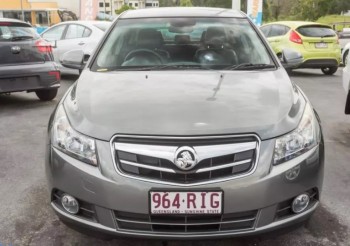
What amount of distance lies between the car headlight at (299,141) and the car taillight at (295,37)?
9195 mm

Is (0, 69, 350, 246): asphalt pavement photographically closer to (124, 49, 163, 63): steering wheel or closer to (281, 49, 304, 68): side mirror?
(281, 49, 304, 68): side mirror

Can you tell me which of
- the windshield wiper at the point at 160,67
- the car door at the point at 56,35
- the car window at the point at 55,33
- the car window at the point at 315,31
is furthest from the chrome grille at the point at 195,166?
the car window at the point at 315,31

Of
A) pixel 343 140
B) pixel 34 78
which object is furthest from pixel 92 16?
pixel 343 140

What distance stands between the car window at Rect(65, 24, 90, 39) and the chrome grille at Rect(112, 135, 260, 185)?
855 cm

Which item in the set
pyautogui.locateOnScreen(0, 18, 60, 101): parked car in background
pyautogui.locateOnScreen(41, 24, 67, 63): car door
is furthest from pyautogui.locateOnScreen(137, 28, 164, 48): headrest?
pyautogui.locateOnScreen(41, 24, 67, 63): car door

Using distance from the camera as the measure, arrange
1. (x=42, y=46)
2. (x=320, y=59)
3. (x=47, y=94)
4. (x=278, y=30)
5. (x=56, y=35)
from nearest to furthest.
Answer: (x=42, y=46)
(x=47, y=94)
(x=56, y=35)
(x=320, y=59)
(x=278, y=30)

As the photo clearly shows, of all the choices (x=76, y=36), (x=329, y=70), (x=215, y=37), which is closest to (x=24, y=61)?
(x=76, y=36)

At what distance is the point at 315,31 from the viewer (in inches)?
457

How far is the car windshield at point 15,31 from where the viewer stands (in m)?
6.79

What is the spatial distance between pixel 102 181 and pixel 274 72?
1.59 metres

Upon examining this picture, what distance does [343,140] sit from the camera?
5344 mm

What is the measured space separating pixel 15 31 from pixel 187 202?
554 centimetres

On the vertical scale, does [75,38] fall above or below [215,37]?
below

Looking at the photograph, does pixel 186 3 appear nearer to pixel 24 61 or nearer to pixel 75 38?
pixel 75 38
